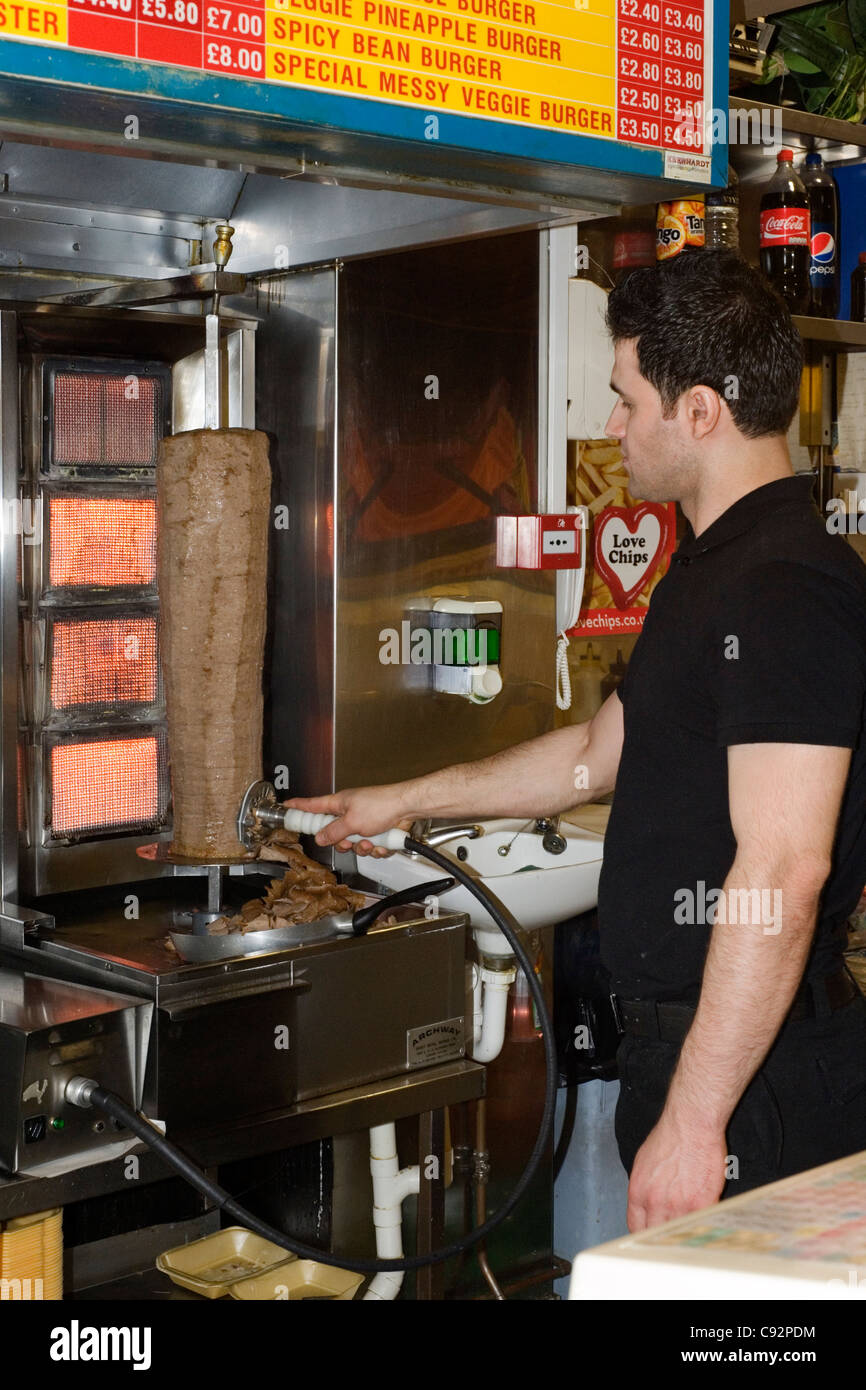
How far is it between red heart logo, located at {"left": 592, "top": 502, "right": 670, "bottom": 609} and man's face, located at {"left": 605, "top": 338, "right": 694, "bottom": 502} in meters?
1.39

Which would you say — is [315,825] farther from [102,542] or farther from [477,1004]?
[477,1004]

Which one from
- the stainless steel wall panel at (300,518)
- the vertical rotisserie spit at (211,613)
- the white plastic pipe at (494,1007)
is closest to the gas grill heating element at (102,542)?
the vertical rotisserie spit at (211,613)

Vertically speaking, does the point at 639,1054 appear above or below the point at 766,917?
below

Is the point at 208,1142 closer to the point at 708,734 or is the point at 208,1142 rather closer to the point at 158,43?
the point at 708,734

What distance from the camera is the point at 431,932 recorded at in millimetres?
2354

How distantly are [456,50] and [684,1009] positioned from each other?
1.17 metres

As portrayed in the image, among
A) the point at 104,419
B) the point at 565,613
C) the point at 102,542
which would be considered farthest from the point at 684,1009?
the point at 565,613

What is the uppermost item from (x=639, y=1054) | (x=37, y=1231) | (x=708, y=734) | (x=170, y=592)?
(x=170, y=592)

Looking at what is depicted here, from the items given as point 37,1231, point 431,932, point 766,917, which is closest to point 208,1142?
point 37,1231

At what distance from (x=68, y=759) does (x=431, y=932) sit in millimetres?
657

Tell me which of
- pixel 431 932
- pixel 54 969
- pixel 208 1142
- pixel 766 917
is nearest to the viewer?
pixel 766 917

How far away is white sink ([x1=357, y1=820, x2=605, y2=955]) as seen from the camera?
266 cm

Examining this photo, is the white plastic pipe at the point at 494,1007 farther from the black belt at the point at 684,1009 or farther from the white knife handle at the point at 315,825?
the black belt at the point at 684,1009
